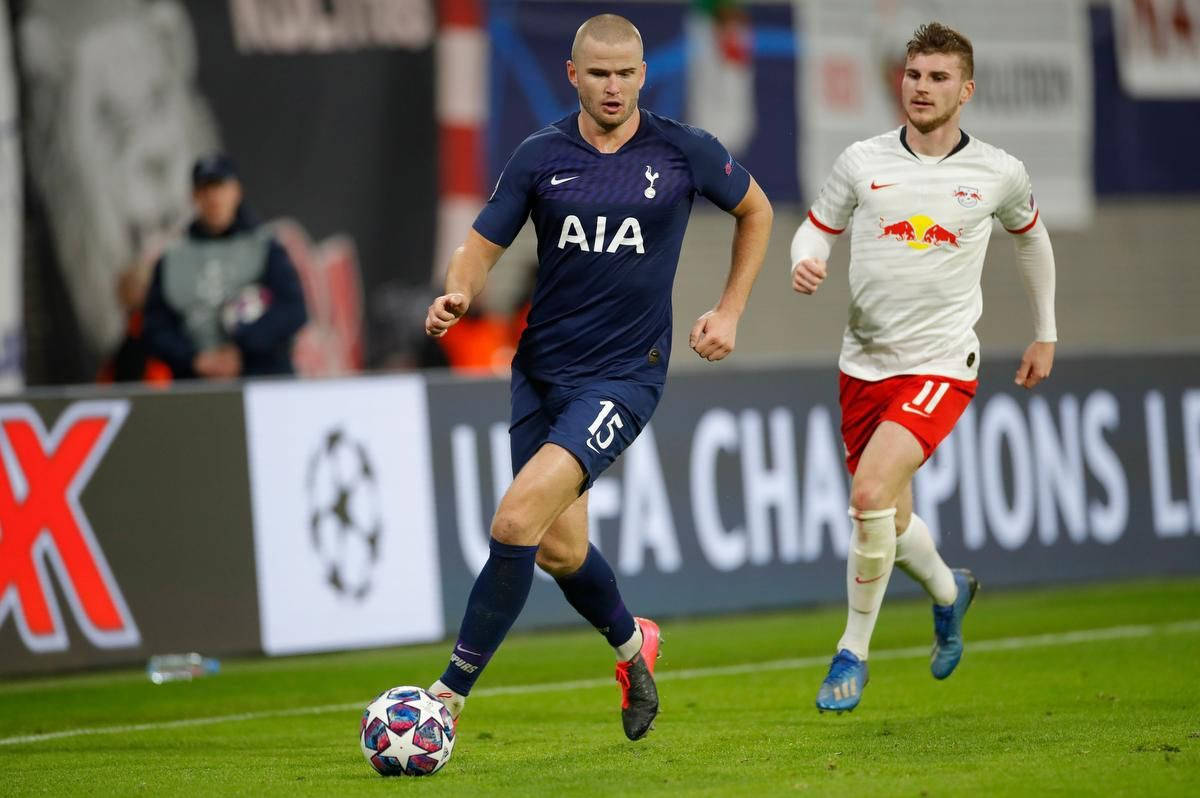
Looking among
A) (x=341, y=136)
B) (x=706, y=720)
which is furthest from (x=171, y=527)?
(x=341, y=136)

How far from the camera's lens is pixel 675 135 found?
7277 mm

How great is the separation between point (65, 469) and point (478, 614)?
3.81 m

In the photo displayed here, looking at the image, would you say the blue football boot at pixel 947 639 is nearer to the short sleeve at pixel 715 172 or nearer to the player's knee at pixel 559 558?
the player's knee at pixel 559 558

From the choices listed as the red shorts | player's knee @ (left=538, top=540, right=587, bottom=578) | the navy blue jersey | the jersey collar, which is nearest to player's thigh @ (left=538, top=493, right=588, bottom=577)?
player's knee @ (left=538, top=540, right=587, bottom=578)

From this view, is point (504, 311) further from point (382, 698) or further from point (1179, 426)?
point (382, 698)

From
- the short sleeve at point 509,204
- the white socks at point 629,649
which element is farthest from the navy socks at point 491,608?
the short sleeve at point 509,204

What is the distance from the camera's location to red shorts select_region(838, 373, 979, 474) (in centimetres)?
791

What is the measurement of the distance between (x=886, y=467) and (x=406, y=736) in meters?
2.24

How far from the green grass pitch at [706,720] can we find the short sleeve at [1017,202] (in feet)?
6.33

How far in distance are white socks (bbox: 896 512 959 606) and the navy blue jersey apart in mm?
1596

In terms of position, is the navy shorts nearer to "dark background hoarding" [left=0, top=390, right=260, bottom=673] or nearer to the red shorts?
the red shorts

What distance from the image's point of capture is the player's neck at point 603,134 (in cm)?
718

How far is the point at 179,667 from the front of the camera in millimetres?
10180

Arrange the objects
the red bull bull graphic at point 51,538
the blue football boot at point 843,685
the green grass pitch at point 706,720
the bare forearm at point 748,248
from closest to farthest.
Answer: the green grass pitch at point 706,720 < the bare forearm at point 748,248 < the blue football boot at point 843,685 < the red bull bull graphic at point 51,538
